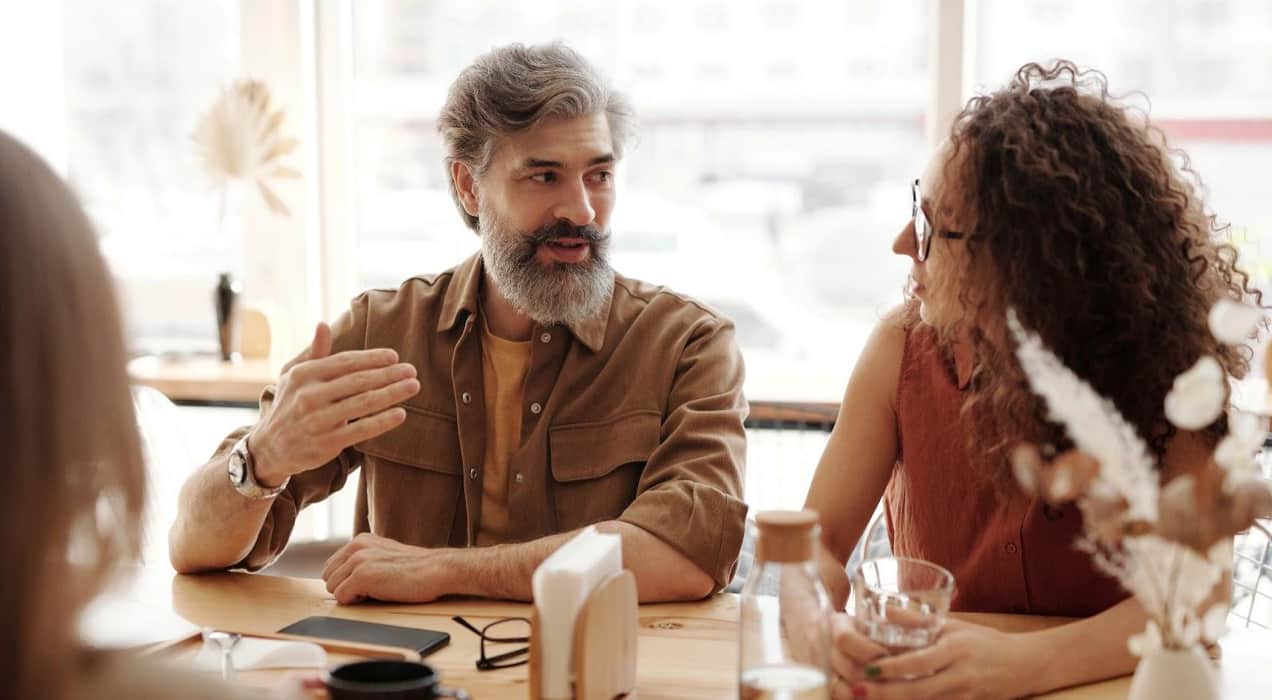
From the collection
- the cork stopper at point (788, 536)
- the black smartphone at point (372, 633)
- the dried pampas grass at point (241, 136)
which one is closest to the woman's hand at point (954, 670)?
the cork stopper at point (788, 536)

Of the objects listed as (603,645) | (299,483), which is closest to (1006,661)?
(603,645)

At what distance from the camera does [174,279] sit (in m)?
3.84

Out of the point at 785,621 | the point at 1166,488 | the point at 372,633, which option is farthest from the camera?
the point at 372,633

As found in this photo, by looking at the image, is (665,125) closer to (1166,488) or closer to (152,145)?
(152,145)

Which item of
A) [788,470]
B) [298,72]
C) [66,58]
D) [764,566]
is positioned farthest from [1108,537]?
[66,58]

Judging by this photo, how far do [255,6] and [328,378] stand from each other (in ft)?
7.19

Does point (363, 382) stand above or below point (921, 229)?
below

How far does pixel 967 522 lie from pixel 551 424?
0.66 m

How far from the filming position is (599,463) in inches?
79.4

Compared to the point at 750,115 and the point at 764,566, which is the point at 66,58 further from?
the point at 764,566

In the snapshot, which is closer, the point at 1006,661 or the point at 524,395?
the point at 1006,661

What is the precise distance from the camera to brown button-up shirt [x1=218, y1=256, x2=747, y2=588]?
6.53 feet

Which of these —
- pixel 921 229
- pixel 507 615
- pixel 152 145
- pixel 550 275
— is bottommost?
pixel 507 615

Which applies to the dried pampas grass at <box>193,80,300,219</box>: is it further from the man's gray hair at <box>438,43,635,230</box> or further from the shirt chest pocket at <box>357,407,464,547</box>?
the shirt chest pocket at <box>357,407,464,547</box>
